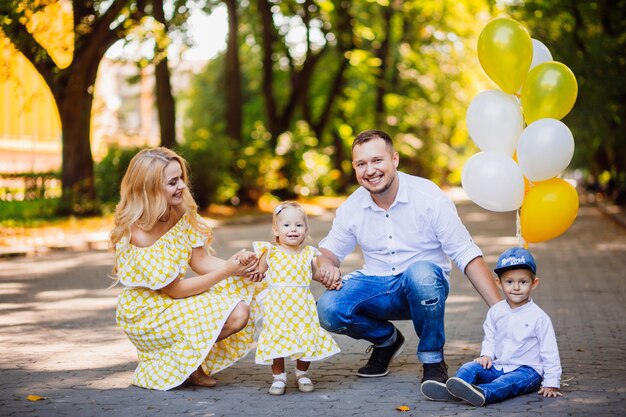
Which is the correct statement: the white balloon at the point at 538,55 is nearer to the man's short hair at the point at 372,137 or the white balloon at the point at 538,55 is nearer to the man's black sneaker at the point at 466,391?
the man's short hair at the point at 372,137

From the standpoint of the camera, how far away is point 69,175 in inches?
837

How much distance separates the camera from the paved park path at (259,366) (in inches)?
207

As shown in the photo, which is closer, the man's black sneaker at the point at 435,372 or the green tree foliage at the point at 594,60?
the man's black sneaker at the point at 435,372

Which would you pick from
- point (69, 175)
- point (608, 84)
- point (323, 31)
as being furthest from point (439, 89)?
point (69, 175)

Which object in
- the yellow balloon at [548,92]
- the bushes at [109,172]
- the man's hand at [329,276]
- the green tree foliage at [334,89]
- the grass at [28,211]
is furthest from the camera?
the green tree foliage at [334,89]

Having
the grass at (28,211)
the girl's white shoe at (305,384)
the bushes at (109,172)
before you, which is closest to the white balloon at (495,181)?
the girl's white shoe at (305,384)

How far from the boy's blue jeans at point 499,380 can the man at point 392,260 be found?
11.0 inches

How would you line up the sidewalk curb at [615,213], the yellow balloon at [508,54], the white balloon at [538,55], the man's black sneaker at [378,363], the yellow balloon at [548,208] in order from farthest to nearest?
1. the sidewalk curb at [615,213]
2. the white balloon at [538,55]
3. the yellow balloon at [508,54]
4. the yellow balloon at [548,208]
5. the man's black sneaker at [378,363]

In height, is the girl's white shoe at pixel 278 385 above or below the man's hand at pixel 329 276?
below

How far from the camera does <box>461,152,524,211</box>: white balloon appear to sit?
6.32 meters

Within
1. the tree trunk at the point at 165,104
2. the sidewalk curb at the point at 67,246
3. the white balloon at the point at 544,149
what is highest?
the tree trunk at the point at 165,104

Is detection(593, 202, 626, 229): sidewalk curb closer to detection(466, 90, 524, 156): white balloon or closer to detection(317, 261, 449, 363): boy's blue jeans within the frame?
detection(466, 90, 524, 156): white balloon

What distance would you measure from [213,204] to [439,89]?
21.7 metres

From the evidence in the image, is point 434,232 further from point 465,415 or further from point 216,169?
point 216,169
